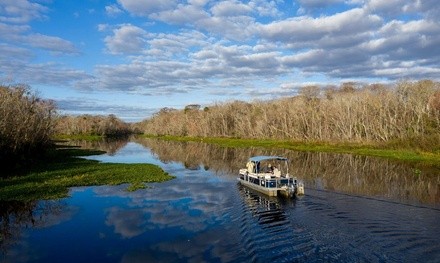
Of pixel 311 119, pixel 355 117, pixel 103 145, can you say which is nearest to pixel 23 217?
pixel 355 117

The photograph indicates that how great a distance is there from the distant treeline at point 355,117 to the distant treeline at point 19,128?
60977 millimetres

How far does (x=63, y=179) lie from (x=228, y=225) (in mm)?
21673

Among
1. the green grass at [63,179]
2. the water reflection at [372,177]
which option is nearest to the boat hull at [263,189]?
the water reflection at [372,177]

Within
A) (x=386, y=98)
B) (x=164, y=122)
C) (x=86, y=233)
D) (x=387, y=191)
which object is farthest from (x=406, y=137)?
(x=164, y=122)

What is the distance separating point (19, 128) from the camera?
4419cm

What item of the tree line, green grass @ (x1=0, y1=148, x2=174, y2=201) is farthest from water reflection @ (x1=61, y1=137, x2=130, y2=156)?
green grass @ (x1=0, y1=148, x2=174, y2=201)

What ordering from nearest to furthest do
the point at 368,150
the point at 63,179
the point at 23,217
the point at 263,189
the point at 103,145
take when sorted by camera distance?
the point at 23,217 → the point at 263,189 → the point at 63,179 → the point at 368,150 → the point at 103,145

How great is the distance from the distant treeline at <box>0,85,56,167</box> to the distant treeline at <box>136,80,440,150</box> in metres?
61.0

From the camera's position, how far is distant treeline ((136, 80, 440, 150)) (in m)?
75.5

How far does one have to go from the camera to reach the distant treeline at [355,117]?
2972 inches

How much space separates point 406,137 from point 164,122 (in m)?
144

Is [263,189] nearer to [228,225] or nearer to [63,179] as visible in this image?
[228,225]

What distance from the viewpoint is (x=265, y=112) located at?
119 m

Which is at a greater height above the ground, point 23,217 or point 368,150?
point 368,150
